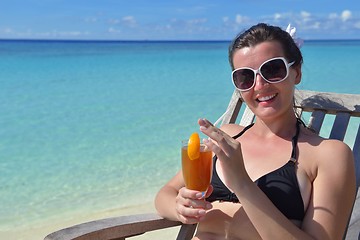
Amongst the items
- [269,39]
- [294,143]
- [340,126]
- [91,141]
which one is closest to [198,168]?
[294,143]

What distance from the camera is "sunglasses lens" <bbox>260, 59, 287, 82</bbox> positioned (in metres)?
2.02

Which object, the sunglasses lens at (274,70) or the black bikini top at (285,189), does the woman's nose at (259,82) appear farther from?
the black bikini top at (285,189)

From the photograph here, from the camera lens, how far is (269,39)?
82.6 inches

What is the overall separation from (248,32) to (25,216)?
371 cm

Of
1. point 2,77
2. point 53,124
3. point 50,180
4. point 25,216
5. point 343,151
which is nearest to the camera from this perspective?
point 343,151

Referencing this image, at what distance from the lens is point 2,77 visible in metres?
21.5

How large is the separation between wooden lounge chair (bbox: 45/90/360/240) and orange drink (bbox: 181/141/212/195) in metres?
0.46

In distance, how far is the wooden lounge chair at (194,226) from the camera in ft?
6.97

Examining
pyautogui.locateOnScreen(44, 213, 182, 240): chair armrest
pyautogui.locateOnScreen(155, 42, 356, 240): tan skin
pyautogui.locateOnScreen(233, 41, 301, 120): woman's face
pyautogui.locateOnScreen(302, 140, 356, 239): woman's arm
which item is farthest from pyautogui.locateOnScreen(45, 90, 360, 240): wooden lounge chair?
pyautogui.locateOnScreen(233, 41, 301, 120): woman's face

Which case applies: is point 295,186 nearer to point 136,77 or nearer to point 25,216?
point 25,216

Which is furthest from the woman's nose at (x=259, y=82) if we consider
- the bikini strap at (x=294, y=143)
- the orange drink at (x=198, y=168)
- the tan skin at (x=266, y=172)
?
the orange drink at (x=198, y=168)

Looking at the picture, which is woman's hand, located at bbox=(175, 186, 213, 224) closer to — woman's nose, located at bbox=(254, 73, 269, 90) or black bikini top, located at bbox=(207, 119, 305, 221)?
black bikini top, located at bbox=(207, 119, 305, 221)

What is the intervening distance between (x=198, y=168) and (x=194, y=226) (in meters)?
0.69

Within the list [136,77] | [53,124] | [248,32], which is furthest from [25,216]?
[136,77]
